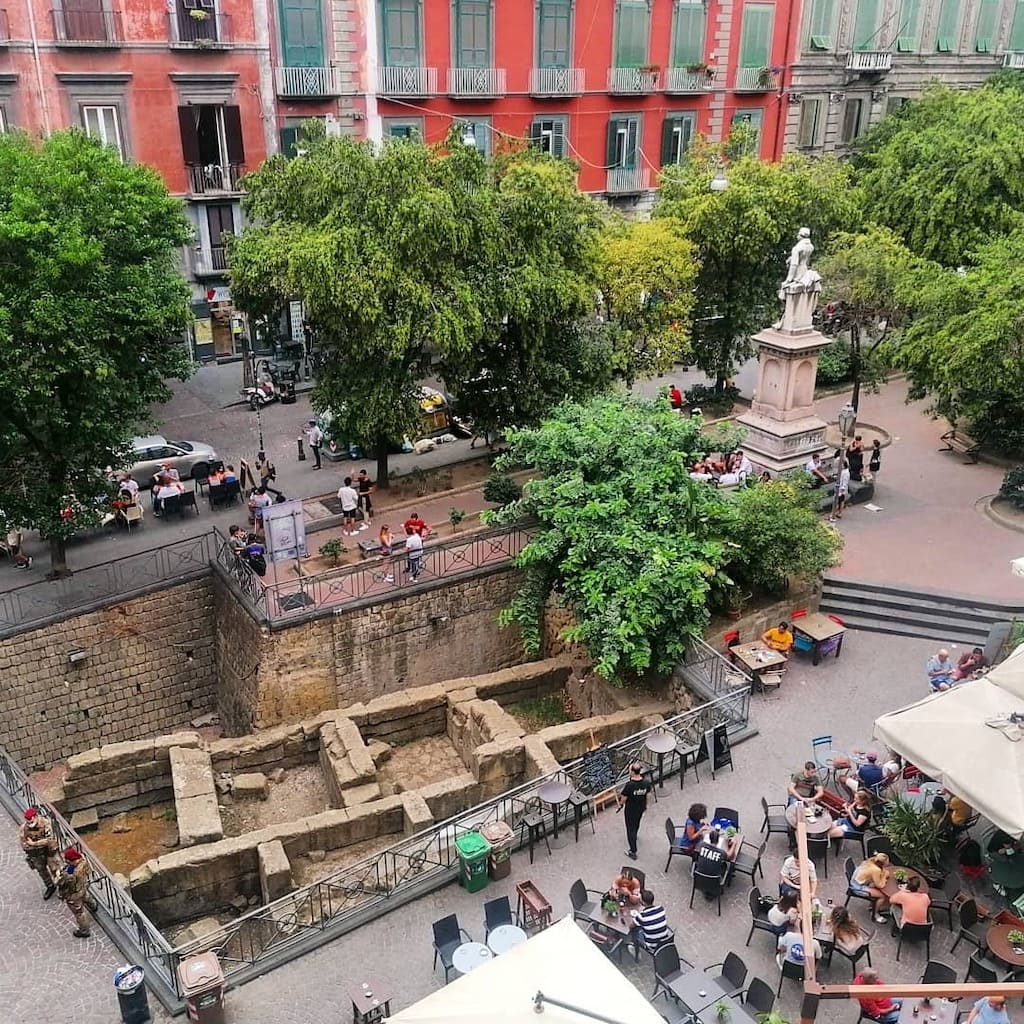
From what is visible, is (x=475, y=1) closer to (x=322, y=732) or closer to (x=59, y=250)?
(x=59, y=250)

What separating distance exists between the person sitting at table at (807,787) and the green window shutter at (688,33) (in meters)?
28.0

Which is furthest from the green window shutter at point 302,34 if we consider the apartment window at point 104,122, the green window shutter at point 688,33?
the green window shutter at point 688,33

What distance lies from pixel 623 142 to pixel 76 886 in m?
29.7

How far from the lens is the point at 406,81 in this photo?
97.7 ft

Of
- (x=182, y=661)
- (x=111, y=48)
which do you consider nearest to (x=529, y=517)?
(x=182, y=661)

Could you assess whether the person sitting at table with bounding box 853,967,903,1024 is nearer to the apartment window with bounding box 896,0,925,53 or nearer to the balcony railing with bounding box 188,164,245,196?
the balcony railing with bounding box 188,164,245,196

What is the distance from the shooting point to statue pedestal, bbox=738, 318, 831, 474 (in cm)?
2111

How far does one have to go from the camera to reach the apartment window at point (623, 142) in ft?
111

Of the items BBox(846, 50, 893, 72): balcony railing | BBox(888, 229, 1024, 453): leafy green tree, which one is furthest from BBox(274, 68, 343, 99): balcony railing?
BBox(846, 50, 893, 72): balcony railing

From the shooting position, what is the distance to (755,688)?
16188 mm

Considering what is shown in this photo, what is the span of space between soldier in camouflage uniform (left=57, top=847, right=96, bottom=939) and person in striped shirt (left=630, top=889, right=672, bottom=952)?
6097 millimetres

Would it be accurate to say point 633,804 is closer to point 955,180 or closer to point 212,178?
point 212,178

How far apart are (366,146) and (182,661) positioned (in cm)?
1058

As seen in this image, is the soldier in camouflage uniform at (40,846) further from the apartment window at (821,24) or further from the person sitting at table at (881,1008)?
the apartment window at (821,24)
